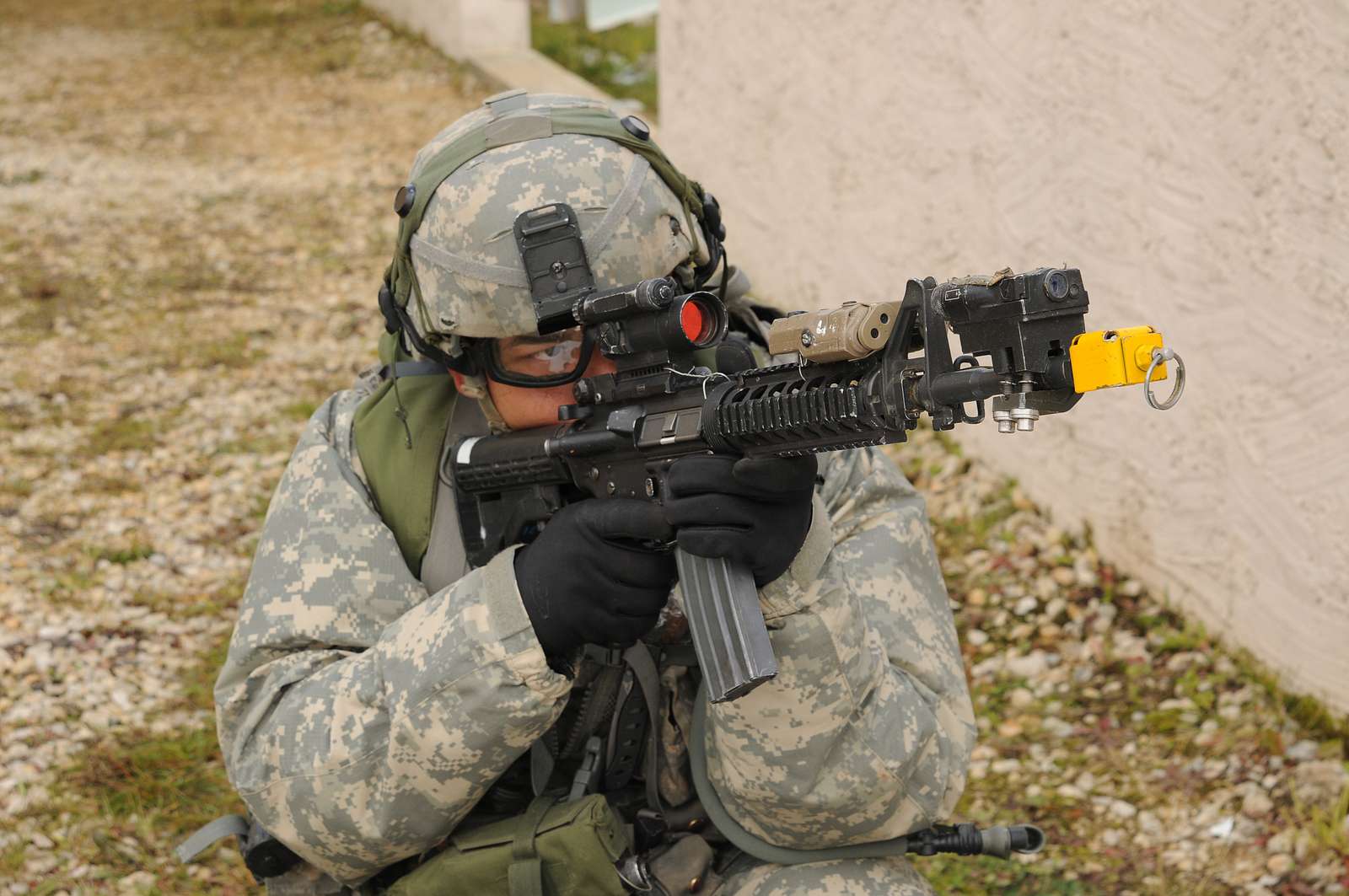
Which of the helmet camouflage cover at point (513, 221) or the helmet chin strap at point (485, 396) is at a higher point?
the helmet camouflage cover at point (513, 221)

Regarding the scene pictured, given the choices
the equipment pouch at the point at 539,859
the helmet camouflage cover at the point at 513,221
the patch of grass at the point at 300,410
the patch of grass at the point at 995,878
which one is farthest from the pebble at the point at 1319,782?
the patch of grass at the point at 300,410

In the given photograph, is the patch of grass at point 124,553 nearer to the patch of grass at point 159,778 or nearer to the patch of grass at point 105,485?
the patch of grass at point 105,485

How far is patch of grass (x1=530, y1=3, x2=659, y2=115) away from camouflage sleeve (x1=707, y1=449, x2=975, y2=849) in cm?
644

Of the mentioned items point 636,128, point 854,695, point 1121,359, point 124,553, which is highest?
point 636,128

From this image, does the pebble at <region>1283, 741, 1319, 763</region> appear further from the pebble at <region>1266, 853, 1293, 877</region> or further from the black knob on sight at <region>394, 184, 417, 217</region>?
the black knob on sight at <region>394, 184, 417, 217</region>

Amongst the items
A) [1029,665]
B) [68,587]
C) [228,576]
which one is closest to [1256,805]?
[1029,665]

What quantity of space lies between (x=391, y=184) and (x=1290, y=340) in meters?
5.74

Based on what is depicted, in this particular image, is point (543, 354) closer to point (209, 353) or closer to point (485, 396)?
point (485, 396)

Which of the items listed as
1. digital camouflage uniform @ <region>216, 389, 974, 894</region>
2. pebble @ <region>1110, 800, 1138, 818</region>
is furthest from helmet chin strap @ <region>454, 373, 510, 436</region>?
pebble @ <region>1110, 800, 1138, 818</region>

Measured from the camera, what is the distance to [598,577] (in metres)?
2.34

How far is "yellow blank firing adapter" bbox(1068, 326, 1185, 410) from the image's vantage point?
1.67m

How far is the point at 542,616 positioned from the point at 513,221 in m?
0.71

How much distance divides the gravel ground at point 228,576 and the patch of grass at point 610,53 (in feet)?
3.21

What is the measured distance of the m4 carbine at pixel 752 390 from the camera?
1744 mm
